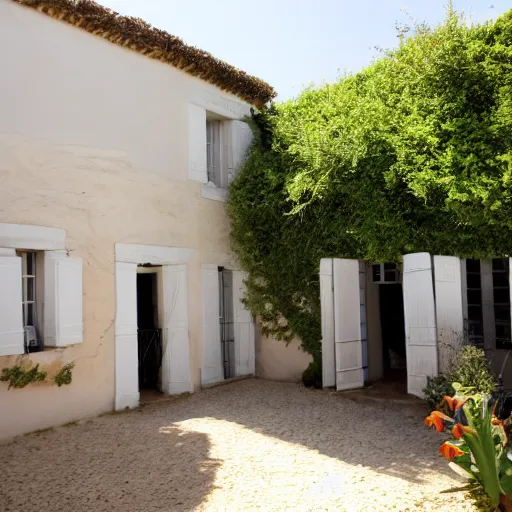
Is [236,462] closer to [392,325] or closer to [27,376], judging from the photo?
[27,376]

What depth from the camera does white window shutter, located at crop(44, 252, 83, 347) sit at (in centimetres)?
646

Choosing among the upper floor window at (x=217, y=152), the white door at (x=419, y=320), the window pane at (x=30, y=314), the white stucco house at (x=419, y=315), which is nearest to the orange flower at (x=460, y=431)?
the white stucco house at (x=419, y=315)

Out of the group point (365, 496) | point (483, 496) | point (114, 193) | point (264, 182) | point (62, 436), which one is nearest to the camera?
point (483, 496)

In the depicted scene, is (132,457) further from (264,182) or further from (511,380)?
(511,380)

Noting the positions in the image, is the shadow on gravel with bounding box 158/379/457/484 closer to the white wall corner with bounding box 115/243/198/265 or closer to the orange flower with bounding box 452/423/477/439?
the orange flower with bounding box 452/423/477/439

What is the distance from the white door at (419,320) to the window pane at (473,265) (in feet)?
5.26

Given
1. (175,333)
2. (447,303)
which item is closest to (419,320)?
(447,303)

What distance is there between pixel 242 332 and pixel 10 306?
4.19m

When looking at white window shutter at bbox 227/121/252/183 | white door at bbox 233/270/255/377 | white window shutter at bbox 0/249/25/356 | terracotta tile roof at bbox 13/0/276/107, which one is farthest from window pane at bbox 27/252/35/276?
white window shutter at bbox 227/121/252/183

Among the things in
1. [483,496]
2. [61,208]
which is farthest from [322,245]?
[483,496]

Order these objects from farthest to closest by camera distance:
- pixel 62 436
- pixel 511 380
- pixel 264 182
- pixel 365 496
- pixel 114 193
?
pixel 264 182
pixel 511 380
pixel 114 193
pixel 62 436
pixel 365 496

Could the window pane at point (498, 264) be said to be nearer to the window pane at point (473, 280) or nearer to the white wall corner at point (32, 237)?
the window pane at point (473, 280)

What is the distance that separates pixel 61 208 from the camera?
6.71 metres

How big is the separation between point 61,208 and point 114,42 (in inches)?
98.3
